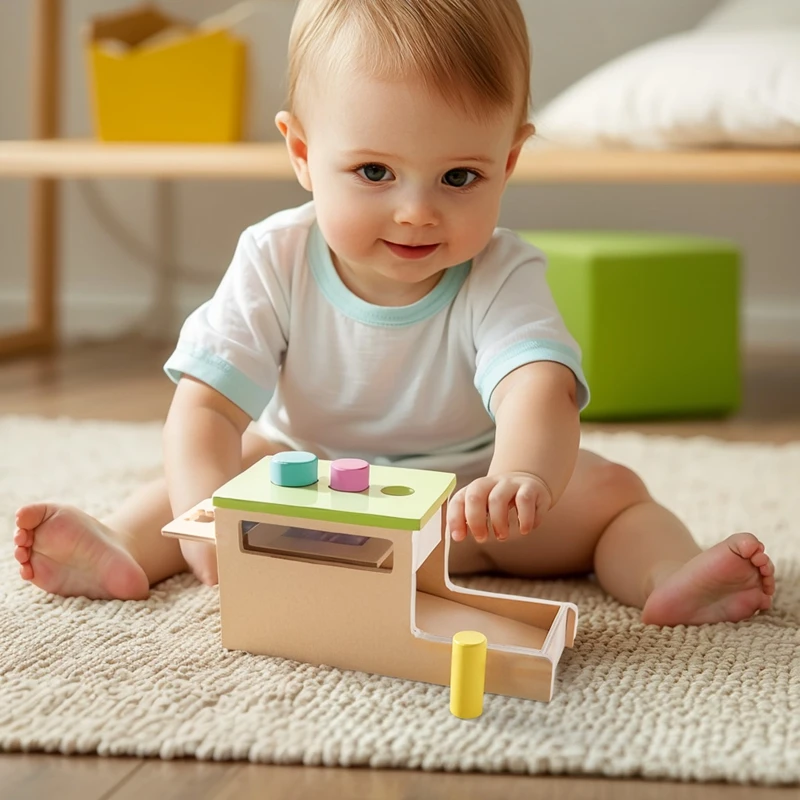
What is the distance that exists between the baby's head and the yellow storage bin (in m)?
0.99

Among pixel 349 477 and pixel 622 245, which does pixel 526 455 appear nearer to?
pixel 349 477

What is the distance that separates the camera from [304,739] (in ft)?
1.98

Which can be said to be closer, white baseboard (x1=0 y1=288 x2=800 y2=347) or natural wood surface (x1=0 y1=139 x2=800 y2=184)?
natural wood surface (x1=0 y1=139 x2=800 y2=184)

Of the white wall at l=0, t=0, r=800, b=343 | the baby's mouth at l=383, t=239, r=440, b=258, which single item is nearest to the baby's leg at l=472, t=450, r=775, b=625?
the baby's mouth at l=383, t=239, r=440, b=258

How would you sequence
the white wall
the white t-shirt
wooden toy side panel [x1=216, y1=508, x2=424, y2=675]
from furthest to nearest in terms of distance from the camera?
the white wall < the white t-shirt < wooden toy side panel [x1=216, y1=508, x2=424, y2=675]

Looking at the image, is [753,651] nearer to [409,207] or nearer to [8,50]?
[409,207]

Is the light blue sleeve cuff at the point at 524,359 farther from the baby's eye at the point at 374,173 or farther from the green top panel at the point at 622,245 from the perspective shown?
the green top panel at the point at 622,245

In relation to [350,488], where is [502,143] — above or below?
above

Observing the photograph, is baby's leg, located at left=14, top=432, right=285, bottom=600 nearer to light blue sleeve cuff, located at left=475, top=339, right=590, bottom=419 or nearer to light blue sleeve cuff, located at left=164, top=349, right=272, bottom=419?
light blue sleeve cuff, located at left=164, top=349, right=272, bottom=419

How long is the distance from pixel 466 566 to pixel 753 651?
24 centimetres

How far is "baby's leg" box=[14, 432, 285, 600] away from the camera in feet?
2.54

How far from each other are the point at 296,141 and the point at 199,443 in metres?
0.24

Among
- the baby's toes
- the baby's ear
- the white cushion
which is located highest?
the white cushion

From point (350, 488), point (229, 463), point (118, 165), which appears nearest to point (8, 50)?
point (118, 165)
